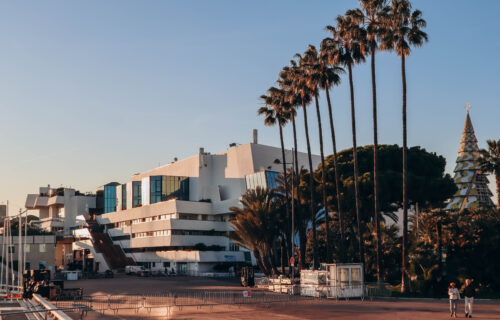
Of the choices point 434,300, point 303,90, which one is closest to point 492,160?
point 303,90

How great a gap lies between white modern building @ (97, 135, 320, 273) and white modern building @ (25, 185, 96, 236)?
649 inches

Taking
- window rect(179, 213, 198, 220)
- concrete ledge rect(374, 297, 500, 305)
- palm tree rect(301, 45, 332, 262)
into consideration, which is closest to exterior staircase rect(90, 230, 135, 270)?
window rect(179, 213, 198, 220)

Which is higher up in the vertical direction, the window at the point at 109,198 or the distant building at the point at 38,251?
the window at the point at 109,198

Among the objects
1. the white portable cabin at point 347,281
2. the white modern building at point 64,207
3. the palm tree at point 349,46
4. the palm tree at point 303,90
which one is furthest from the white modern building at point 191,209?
the white portable cabin at point 347,281

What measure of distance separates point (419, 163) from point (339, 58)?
68.3 ft

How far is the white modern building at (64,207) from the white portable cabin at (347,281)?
3718 inches

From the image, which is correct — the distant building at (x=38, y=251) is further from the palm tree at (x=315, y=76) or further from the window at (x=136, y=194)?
the palm tree at (x=315, y=76)

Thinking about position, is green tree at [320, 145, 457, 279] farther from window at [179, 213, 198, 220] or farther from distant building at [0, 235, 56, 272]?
distant building at [0, 235, 56, 272]

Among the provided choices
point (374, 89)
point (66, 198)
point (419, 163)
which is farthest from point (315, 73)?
point (66, 198)

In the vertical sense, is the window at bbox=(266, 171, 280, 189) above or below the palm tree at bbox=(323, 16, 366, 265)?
below

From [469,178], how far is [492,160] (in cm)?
1881

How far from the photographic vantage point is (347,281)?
38.6 m

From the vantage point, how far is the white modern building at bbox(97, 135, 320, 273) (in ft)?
303

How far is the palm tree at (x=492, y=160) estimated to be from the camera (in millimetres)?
62344
